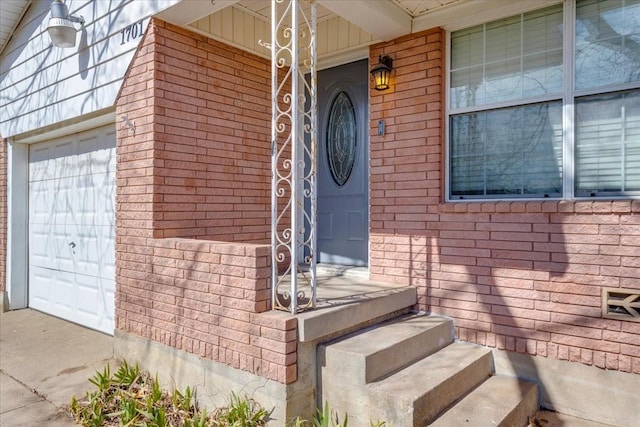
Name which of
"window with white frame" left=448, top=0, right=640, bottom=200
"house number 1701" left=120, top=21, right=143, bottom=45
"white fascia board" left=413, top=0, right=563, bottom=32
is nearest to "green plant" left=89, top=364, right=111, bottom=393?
"house number 1701" left=120, top=21, right=143, bottom=45

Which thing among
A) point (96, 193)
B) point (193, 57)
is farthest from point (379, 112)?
point (96, 193)

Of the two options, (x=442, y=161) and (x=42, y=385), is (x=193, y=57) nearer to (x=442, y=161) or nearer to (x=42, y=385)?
(x=442, y=161)

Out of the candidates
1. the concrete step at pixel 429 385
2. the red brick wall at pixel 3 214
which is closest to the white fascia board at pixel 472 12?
the concrete step at pixel 429 385

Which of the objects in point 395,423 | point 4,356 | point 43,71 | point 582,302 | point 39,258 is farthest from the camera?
point 39,258

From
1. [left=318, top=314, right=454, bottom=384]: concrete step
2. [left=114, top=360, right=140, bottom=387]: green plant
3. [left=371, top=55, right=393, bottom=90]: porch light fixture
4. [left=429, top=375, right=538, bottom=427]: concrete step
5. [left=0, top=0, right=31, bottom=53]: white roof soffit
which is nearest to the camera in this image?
[left=429, top=375, right=538, bottom=427]: concrete step

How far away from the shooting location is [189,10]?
3.74 meters

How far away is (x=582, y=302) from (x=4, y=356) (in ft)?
17.1

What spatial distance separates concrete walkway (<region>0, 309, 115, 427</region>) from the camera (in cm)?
336

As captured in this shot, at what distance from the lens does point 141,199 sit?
395 cm

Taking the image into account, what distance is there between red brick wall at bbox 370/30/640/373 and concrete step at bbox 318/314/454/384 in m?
0.31

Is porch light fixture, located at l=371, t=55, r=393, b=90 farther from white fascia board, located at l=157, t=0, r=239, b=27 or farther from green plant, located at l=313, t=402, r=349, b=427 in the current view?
green plant, located at l=313, t=402, r=349, b=427

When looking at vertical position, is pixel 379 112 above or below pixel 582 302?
above

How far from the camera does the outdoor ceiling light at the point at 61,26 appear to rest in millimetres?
4555

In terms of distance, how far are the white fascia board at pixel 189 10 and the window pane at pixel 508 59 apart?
1985 mm
